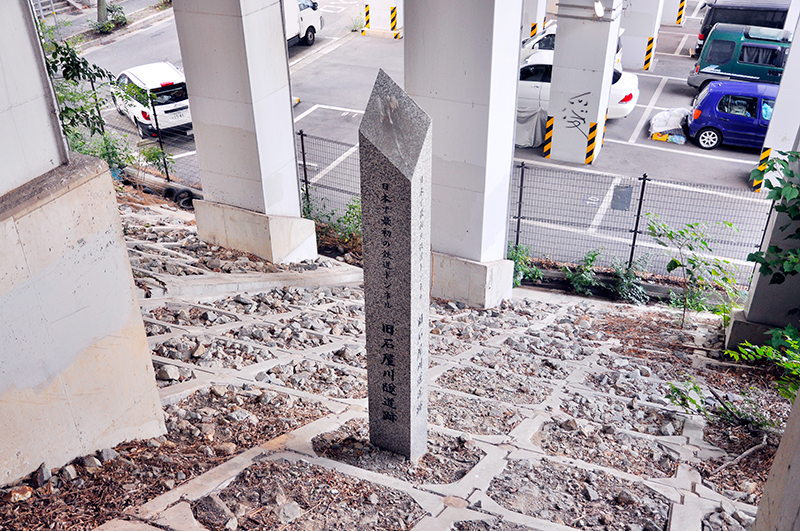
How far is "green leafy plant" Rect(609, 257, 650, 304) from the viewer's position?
10.4 m

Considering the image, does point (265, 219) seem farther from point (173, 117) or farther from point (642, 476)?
point (173, 117)

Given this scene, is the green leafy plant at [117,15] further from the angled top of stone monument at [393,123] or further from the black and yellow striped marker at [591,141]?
the angled top of stone monument at [393,123]

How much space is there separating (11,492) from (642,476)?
4.27 meters

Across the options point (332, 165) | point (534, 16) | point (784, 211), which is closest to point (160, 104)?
point (332, 165)

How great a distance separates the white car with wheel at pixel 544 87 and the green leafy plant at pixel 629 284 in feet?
19.6

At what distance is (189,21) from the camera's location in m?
8.77

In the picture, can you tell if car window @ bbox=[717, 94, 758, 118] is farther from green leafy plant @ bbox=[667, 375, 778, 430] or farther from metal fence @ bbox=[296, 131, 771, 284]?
green leafy plant @ bbox=[667, 375, 778, 430]

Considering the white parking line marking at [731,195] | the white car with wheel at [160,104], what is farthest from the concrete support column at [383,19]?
the white parking line marking at [731,195]

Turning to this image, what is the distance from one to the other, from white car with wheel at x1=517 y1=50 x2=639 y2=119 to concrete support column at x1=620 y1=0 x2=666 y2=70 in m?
4.14

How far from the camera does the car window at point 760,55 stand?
16.7 meters

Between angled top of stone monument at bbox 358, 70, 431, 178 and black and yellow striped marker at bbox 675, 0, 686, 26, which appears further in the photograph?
black and yellow striped marker at bbox 675, 0, 686, 26

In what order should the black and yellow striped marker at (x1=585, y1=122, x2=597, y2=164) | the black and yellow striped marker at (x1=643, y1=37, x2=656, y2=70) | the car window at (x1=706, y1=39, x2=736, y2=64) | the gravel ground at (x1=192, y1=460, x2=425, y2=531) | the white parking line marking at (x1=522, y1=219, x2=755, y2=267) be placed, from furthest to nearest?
the black and yellow striped marker at (x1=643, y1=37, x2=656, y2=70)
the car window at (x1=706, y1=39, x2=736, y2=64)
the black and yellow striped marker at (x1=585, y1=122, x2=597, y2=164)
the white parking line marking at (x1=522, y1=219, x2=755, y2=267)
the gravel ground at (x1=192, y1=460, x2=425, y2=531)

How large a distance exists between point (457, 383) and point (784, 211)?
384cm

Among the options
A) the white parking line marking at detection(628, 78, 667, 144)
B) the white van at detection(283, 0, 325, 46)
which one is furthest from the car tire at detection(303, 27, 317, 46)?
the white parking line marking at detection(628, 78, 667, 144)
